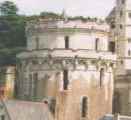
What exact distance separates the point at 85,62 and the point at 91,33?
9.95ft

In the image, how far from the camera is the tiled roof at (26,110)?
194ft

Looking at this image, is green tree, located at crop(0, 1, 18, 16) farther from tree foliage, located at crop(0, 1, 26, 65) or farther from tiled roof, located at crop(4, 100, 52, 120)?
tiled roof, located at crop(4, 100, 52, 120)

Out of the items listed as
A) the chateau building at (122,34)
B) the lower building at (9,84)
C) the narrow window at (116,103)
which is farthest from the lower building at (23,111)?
the chateau building at (122,34)

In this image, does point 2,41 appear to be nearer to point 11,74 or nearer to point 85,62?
point 11,74

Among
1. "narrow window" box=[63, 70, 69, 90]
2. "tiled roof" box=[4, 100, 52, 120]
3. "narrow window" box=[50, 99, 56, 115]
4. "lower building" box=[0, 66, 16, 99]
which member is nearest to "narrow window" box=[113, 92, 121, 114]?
"narrow window" box=[63, 70, 69, 90]

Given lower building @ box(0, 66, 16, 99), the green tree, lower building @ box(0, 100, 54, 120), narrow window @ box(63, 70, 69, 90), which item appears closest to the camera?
lower building @ box(0, 100, 54, 120)

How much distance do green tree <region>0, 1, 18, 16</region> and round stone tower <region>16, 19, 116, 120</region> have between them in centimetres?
5513

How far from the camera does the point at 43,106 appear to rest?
2438 inches

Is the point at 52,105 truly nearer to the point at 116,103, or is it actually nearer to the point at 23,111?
the point at 23,111

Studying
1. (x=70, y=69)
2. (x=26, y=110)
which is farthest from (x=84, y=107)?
(x=26, y=110)

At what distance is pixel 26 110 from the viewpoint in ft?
197

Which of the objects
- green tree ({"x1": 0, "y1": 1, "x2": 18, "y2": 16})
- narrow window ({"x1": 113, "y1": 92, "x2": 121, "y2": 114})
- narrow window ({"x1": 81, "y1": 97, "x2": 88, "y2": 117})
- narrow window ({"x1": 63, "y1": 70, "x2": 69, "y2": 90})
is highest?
green tree ({"x1": 0, "y1": 1, "x2": 18, "y2": 16})

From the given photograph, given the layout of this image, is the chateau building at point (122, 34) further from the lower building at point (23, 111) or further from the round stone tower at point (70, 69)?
the lower building at point (23, 111)

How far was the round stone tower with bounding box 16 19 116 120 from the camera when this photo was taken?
63000 mm
